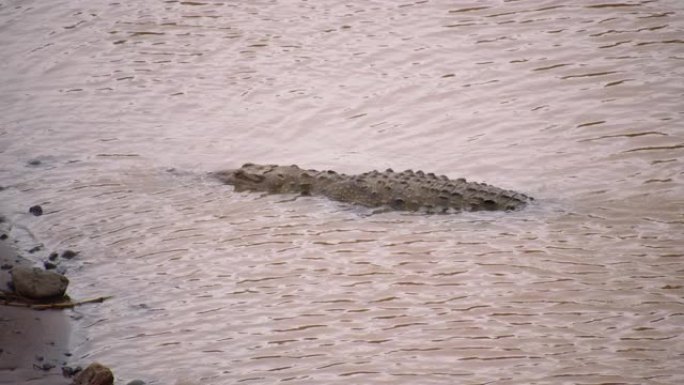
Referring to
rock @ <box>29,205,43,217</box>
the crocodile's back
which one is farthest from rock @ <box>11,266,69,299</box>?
the crocodile's back

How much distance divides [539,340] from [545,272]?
0.91 metres

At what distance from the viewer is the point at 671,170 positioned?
7742mm

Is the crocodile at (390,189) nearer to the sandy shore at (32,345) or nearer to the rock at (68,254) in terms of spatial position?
the rock at (68,254)

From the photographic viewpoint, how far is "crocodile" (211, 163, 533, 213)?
7.25 m

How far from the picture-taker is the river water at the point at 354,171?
558 cm

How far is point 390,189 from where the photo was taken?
741 centimetres

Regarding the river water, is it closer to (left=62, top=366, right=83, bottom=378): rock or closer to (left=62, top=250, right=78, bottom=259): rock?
(left=62, top=250, right=78, bottom=259): rock

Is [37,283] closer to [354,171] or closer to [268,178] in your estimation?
[268,178]

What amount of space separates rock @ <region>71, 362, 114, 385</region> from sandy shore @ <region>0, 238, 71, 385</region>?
0.16 m

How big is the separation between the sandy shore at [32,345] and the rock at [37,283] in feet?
0.36

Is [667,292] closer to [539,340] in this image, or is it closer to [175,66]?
[539,340]

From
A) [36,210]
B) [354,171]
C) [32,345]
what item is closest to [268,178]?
[354,171]

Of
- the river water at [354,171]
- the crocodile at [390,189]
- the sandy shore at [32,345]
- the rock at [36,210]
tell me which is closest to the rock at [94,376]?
the sandy shore at [32,345]

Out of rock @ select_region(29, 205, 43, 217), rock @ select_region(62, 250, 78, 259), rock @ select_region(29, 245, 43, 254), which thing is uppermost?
rock @ select_region(29, 205, 43, 217)
